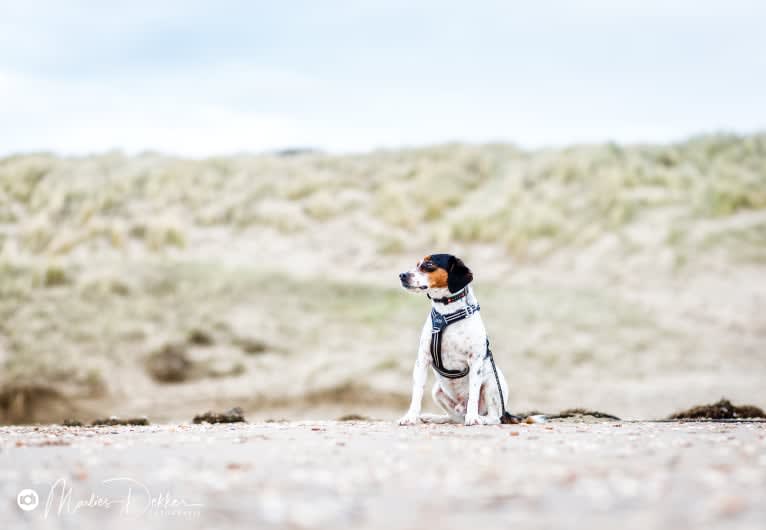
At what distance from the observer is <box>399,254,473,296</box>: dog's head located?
7848 mm

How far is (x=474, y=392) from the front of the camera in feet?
26.2

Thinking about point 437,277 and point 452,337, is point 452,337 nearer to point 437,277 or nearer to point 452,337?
point 452,337

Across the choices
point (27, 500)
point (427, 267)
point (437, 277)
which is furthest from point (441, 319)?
point (27, 500)

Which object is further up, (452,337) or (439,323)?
(439,323)

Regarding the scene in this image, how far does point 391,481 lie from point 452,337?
3.38m

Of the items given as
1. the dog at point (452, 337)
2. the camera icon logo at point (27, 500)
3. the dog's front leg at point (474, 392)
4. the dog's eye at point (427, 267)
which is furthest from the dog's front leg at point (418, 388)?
the camera icon logo at point (27, 500)

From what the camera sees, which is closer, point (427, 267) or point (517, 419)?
point (427, 267)

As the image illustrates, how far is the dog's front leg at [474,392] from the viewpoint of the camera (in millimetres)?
7977

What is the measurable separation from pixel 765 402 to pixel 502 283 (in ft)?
28.0

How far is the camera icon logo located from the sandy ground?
3 centimetres

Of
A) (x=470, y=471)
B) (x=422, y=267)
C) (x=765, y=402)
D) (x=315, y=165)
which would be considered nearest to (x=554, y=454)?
(x=470, y=471)

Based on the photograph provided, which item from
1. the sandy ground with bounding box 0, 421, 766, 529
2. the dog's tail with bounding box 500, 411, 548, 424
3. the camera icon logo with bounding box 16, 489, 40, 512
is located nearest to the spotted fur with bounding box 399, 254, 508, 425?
the dog's tail with bounding box 500, 411, 548, 424

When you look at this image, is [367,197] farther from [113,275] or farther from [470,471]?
[470,471]

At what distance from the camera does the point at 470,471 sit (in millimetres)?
4852
